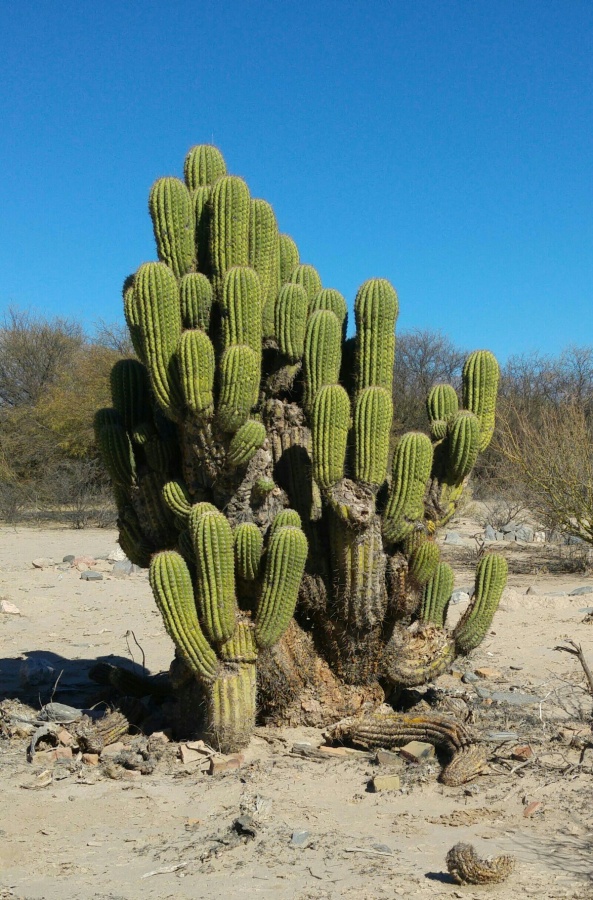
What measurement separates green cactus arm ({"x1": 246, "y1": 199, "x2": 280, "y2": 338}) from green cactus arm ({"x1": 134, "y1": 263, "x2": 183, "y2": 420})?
676 mm

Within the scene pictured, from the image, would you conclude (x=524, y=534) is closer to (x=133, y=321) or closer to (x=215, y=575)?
(x=215, y=575)

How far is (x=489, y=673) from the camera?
7750 millimetres

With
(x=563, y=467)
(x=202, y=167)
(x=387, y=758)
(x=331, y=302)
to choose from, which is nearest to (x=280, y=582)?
(x=387, y=758)

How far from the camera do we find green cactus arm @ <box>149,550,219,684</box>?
17.5 ft

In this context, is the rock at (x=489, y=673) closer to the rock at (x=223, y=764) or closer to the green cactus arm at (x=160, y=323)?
the rock at (x=223, y=764)

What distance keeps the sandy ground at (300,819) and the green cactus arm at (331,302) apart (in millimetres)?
3004

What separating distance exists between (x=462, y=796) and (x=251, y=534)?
6.56 feet

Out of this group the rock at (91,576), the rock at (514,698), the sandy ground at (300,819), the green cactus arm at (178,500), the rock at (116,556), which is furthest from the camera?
the rock at (116,556)

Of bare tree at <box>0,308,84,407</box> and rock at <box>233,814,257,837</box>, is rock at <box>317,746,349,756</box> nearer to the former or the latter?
rock at <box>233,814,257,837</box>

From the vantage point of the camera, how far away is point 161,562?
5.36 meters

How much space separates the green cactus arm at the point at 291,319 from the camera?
→ 5.86 metres

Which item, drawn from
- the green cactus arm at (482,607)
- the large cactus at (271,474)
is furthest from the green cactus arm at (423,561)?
the green cactus arm at (482,607)

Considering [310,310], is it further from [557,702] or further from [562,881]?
[562,881]

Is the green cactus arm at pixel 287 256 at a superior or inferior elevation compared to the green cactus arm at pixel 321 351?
superior
